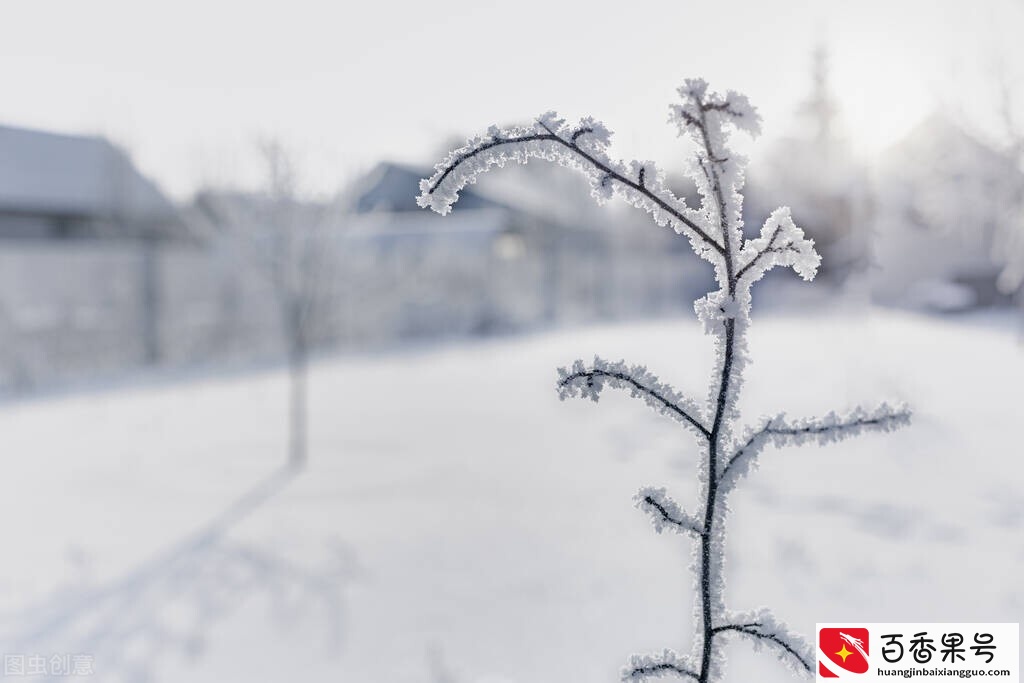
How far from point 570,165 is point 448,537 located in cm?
366

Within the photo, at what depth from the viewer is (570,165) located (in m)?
1.37

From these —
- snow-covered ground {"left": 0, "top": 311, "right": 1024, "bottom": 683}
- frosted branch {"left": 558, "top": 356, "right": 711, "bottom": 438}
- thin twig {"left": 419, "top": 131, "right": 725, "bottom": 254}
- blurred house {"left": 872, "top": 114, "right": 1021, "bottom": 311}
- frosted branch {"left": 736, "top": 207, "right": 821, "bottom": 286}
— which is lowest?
snow-covered ground {"left": 0, "top": 311, "right": 1024, "bottom": 683}

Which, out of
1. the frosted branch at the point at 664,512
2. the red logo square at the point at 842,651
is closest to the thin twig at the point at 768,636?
the frosted branch at the point at 664,512

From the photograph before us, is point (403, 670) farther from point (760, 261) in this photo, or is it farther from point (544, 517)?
point (760, 261)

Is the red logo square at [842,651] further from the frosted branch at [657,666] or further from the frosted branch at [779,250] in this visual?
the frosted branch at [779,250]

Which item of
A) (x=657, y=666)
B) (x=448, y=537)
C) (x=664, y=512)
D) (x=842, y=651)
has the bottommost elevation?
(x=448, y=537)

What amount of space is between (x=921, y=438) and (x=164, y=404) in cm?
882

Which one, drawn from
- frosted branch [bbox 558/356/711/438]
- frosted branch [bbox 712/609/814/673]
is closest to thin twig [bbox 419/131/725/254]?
frosted branch [bbox 558/356/711/438]

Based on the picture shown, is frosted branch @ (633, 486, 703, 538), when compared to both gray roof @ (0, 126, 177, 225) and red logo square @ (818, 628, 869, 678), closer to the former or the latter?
red logo square @ (818, 628, 869, 678)

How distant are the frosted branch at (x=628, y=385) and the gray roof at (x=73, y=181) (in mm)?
14168

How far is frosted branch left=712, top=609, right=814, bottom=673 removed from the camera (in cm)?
137

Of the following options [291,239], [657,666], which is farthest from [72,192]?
[657,666]

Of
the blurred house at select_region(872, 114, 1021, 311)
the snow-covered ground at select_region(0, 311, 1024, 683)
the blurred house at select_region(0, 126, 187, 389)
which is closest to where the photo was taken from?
the snow-covered ground at select_region(0, 311, 1024, 683)

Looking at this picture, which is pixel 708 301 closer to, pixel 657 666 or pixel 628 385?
pixel 628 385
